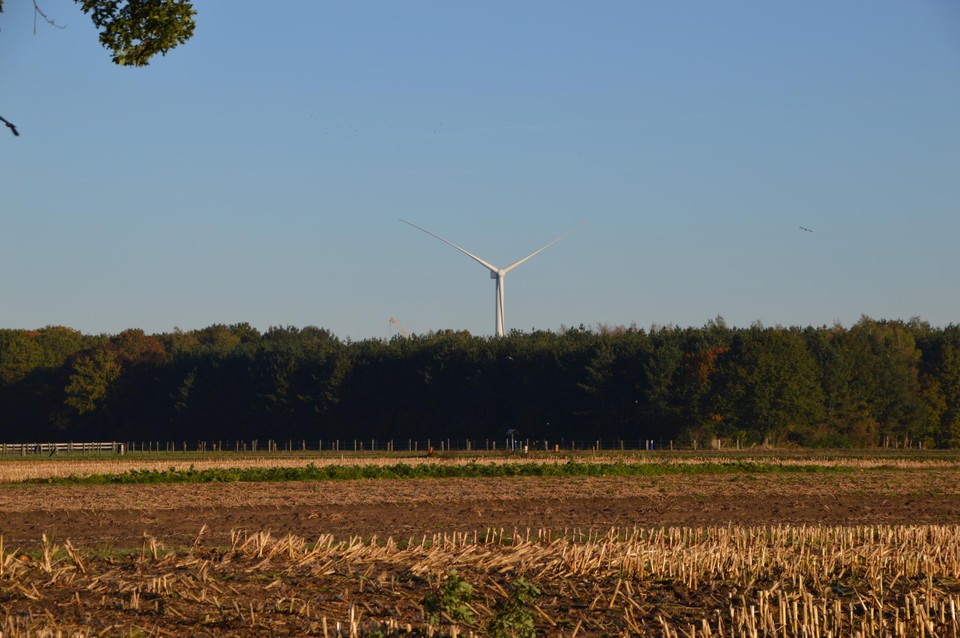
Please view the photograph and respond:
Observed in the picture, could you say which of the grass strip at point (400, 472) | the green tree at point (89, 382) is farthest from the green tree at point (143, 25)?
the green tree at point (89, 382)

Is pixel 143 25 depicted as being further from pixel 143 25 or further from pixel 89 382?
pixel 89 382

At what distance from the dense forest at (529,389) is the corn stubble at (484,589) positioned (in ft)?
324

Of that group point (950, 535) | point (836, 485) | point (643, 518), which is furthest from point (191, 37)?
point (836, 485)

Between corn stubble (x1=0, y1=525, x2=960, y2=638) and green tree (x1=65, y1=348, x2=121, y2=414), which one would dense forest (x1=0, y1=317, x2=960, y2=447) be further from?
corn stubble (x1=0, y1=525, x2=960, y2=638)

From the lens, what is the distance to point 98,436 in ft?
505

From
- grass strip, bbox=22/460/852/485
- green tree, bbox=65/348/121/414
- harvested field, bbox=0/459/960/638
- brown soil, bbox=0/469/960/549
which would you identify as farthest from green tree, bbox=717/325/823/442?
harvested field, bbox=0/459/960/638

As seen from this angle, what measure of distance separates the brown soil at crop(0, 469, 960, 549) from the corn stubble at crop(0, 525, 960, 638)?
8726mm

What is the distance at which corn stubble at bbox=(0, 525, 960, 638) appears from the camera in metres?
16.4

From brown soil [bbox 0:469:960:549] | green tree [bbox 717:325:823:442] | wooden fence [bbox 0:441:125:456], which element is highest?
green tree [bbox 717:325:823:442]

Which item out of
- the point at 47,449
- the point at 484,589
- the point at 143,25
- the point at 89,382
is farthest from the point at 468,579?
the point at 89,382

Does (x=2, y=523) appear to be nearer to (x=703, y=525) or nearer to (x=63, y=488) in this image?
(x=63, y=488)

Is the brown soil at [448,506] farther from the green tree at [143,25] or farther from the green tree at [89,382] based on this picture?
the green tree at [89,382]

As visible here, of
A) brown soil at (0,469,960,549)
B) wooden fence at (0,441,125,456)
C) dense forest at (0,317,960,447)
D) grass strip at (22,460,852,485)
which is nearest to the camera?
brown soil at (0,469,960,549)

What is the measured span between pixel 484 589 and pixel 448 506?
2230cm
